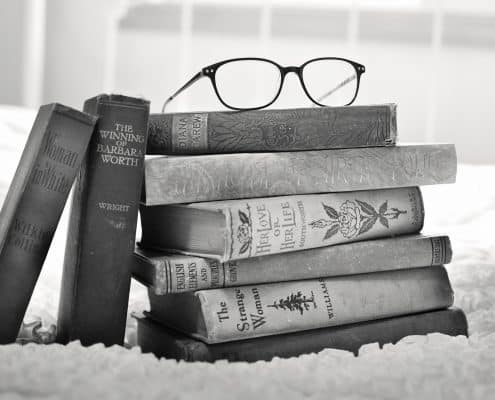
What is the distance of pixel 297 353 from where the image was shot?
0.63 metres

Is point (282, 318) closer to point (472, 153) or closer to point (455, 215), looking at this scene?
point (455, 215)

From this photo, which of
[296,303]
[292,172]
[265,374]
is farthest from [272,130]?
[265,374]

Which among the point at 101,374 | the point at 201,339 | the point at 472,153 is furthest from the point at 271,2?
the point at 101,374

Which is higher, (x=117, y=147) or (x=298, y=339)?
(x=117, y=147)

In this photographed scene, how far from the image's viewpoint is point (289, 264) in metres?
0.64

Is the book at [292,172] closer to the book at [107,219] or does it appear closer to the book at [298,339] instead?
the book at [107,219]

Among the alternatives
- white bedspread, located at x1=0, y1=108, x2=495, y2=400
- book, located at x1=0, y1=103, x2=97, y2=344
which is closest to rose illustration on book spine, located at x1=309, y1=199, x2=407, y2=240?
white bedspread, located at x1=0, y1=108, x2=495, y2=400

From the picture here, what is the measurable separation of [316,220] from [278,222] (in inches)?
1.6

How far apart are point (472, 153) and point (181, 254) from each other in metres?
1.46

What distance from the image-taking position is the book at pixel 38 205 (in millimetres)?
567

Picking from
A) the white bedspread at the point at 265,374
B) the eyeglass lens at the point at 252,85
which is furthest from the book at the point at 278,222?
the eyeglass lens at the point at 252,85

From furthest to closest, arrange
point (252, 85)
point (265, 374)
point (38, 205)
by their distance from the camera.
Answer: point (252, 85)
point (38, 205)
point (265, 374)

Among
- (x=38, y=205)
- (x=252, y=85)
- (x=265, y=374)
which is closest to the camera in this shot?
(x=265, y=374)

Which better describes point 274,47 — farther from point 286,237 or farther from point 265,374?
point 265,374
